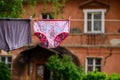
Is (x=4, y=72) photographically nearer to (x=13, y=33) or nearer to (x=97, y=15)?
(x=97, y=15)

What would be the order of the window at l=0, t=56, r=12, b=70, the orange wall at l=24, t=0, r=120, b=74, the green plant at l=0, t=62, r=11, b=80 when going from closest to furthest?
the green plant at l=0, t=62, r=11, b=80
the orange wall at l=24, t=0, r=120, b=74
the window at l=0, t=56, r=12, b=70

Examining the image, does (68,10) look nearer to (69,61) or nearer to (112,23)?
(112,23)

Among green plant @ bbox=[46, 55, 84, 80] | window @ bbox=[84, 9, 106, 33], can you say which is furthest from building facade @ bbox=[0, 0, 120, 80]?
green plant @ bbox=[46, 55, 84, 80]

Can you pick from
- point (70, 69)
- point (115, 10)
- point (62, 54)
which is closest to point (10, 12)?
point (70, 69)

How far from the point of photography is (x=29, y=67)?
85.5 feet

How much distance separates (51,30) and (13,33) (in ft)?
4.67

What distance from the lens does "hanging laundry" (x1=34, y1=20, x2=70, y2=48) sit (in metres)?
16.4

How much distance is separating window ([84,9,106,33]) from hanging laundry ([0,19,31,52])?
33.4 feet

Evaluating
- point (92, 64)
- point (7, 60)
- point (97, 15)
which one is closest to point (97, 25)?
point (97, 15)

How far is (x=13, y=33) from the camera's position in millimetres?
15789

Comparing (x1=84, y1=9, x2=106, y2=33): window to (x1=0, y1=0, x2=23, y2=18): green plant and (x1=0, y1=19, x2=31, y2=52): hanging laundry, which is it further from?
(x1=0, y1=19, x2=31, y2=52): hanging laundry

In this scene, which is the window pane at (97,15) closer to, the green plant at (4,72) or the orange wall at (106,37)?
the orange wall at (106,37)

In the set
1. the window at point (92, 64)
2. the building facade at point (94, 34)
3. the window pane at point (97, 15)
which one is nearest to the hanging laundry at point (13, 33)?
the building facade at point (94, 34)

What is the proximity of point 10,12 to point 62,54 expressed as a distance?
24.6ft
